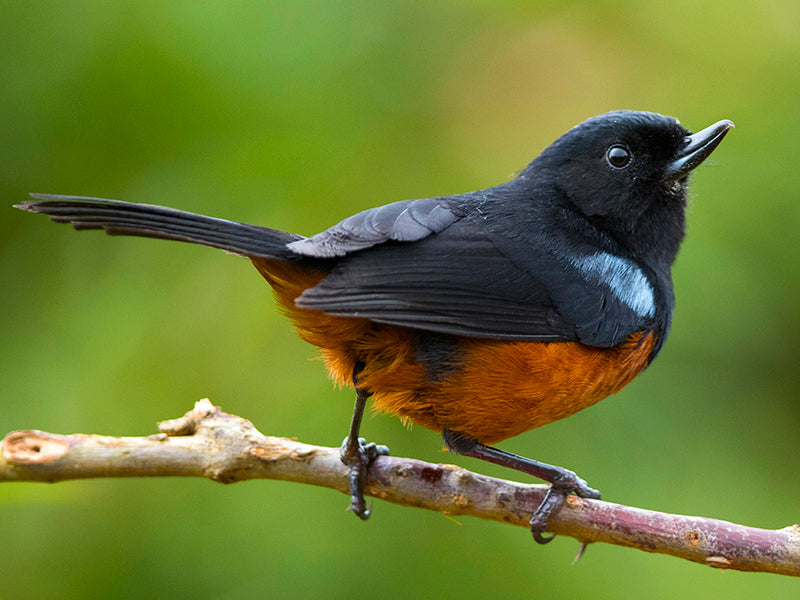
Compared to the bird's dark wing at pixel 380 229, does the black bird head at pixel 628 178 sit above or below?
above

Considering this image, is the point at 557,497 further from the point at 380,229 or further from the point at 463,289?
the point at 380,229

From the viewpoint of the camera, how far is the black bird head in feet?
10.7

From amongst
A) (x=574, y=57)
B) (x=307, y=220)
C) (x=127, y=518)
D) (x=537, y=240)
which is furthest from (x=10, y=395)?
(x=574, y=57)

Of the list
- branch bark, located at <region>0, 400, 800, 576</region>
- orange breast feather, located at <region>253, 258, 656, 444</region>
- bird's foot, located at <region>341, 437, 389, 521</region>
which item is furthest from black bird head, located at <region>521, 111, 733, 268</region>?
bird's foot, located at <region>341, 437, 389, 521</region>

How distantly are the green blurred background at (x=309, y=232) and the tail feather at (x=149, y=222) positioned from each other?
621mm

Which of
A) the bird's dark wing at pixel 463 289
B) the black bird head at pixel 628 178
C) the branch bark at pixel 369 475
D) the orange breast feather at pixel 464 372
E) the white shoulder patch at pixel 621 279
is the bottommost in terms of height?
the branch bark at pixel 369 475

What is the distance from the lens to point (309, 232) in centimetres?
350

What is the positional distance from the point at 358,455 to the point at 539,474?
1.95 feet

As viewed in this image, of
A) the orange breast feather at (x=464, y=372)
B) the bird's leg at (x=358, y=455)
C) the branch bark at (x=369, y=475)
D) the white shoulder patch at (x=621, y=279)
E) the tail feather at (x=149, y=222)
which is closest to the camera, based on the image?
the branch bark at (x=369, y=475)

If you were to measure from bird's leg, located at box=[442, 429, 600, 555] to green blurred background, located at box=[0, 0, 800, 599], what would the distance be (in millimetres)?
224

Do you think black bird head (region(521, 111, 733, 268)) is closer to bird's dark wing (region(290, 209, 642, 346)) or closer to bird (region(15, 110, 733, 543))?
bird (region(15, 110, 733, 543))

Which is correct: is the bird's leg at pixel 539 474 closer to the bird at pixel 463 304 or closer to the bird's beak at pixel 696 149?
the bird at pixel 463 304

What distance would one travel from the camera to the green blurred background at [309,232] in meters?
3.06

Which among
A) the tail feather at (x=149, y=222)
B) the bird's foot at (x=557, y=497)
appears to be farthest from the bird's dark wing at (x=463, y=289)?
the bird's foot at (x=557, y=497)
